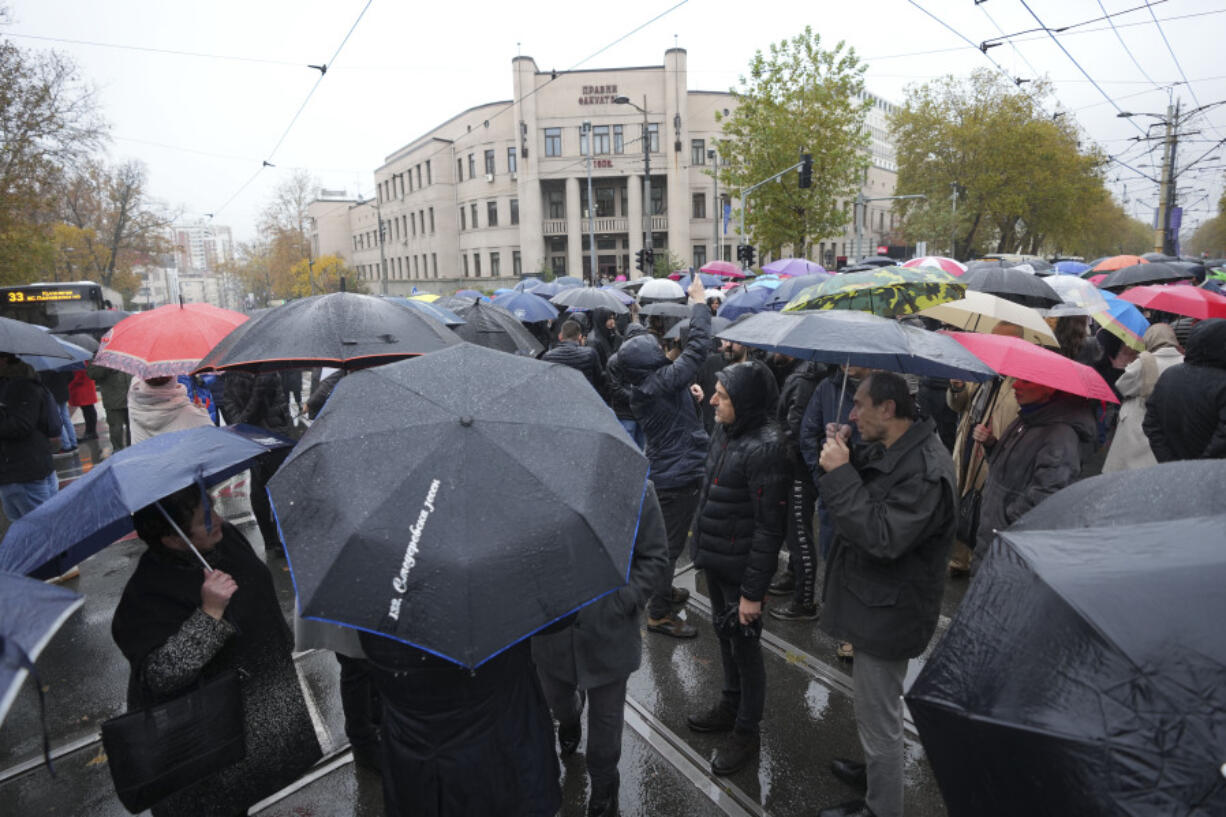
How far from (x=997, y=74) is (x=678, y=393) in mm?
41701

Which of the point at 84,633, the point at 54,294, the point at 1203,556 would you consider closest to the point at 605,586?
the point at 1203,556

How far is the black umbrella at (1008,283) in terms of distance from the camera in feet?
19.0

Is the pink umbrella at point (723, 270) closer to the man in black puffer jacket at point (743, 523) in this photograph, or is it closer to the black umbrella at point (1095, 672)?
the man in black puffer jacket at point (743, 523)

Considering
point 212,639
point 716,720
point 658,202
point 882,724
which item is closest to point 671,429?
point 716,720

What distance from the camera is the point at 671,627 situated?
466cm

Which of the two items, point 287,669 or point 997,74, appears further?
point 997,74

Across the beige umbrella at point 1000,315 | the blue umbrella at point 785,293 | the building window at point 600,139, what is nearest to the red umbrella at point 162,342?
the beige umbrella at point 1000,315

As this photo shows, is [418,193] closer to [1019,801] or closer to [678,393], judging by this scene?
[678,393]

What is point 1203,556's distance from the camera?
3.47 ft

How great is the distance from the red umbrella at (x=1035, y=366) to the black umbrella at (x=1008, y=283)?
2.77m

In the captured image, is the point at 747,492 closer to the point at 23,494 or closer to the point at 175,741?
the point at 175,741

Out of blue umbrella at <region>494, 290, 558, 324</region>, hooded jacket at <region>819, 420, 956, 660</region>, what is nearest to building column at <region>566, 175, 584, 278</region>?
blue umbrella at <region>494, 290, 558, 324</region>

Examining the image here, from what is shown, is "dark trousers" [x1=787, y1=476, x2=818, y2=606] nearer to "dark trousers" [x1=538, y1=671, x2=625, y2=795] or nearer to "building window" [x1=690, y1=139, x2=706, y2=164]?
"dark trousers" [x1=538, y1=671, x2=625, y2=795]

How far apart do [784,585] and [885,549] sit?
2.79 meters
